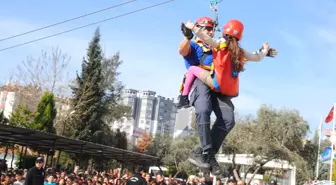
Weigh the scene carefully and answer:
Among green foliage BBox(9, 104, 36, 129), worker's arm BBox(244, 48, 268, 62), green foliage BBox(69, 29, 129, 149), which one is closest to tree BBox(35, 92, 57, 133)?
green foliage BBox(9, 104, 36, 129)

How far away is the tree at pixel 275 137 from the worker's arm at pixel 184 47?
34.4 meters

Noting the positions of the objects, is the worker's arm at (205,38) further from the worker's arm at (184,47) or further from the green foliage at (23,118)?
the green foliage at (23,118)

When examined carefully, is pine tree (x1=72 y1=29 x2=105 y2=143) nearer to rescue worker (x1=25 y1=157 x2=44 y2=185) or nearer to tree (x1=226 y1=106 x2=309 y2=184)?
tree (x1=226 y1=106 x2=309 y2=184)

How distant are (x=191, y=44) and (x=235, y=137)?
118 ft

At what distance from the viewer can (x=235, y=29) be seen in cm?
480

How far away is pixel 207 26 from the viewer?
5.00 metres

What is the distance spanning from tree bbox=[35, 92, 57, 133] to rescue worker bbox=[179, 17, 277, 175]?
36122 mm

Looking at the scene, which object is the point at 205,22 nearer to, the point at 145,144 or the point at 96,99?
the point at 96,99

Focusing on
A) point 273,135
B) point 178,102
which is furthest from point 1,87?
point 178,102

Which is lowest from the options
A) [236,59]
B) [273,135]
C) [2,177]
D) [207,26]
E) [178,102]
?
[2,177]

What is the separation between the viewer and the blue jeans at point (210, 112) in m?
4.96

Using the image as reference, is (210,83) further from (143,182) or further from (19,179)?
(19,179)

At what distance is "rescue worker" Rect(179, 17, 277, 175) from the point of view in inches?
195

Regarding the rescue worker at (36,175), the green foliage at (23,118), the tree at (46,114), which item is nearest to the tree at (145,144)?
the tree at (46,114)
